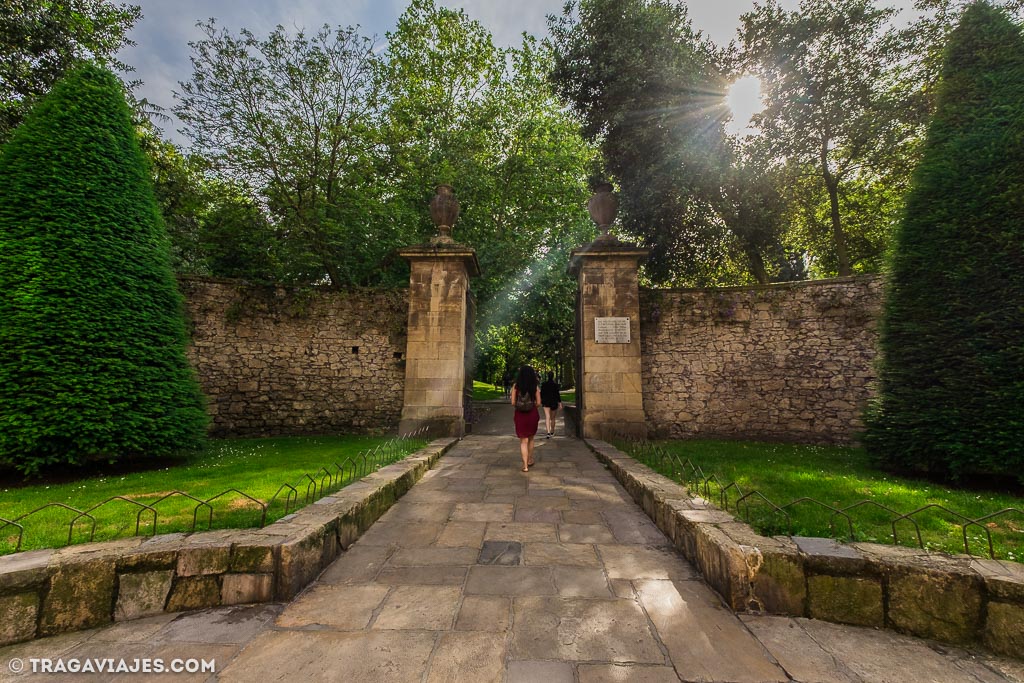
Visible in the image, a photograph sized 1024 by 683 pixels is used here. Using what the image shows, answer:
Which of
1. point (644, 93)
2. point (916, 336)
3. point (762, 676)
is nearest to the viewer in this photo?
point (762, 676)

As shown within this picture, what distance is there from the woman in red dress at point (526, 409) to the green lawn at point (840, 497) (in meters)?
1.76

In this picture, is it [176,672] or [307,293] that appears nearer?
[176,672]

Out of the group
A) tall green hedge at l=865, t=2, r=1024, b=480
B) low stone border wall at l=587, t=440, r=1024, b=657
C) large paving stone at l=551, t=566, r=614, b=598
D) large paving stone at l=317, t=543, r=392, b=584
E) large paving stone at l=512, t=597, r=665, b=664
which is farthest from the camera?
tall green hedge at l=865, t=2, r=1024, b=480

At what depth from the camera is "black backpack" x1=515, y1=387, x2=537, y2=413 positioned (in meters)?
5.98

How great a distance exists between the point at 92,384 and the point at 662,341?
1058 cm

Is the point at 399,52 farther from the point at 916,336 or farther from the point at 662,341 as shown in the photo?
the point at 916,336

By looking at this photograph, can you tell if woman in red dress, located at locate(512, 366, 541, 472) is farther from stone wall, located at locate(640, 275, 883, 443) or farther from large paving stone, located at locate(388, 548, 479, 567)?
stone wall, located at locate(640, 275, 883, 443)

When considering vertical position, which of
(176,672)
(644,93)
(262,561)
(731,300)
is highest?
(644,93)

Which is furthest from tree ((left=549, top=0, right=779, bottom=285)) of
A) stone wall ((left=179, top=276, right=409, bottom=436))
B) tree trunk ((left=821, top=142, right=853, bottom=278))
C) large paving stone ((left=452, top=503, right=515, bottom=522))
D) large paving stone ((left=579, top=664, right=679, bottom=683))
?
large paving stone ((left=579, top=664, right=679, bottom=683))

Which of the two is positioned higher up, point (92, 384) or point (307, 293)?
point (307, 293)

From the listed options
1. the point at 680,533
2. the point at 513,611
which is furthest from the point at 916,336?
the point at 513,611

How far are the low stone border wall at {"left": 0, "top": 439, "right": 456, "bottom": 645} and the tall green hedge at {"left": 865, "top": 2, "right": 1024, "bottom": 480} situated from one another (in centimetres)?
742

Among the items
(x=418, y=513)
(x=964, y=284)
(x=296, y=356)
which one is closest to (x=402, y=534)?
(x=418, y=513)

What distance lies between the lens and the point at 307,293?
1004cm
